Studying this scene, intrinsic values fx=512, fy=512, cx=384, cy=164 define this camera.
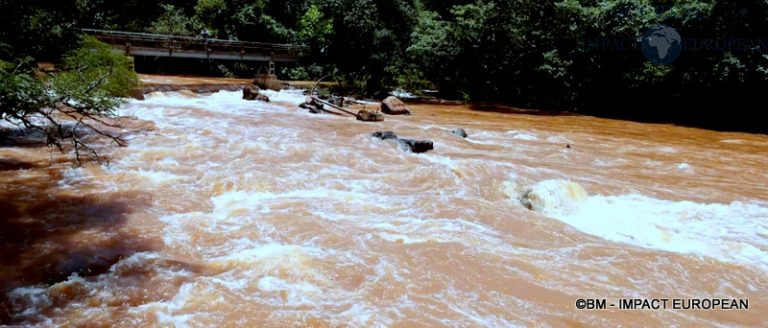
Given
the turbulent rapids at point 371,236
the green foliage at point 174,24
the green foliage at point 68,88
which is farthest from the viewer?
the green foliage at point 174,24

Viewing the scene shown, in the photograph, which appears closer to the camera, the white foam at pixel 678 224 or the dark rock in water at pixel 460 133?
the white foam at pixel 678 224

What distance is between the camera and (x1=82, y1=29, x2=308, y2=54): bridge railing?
21.1m

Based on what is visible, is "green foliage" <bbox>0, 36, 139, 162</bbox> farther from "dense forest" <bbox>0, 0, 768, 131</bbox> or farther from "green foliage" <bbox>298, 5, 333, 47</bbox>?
"green foliage" <bbox>298, 5, 333, 47</bbox>

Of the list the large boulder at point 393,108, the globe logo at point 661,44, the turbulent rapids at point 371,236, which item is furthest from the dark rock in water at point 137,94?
the globe logo at point 661,44

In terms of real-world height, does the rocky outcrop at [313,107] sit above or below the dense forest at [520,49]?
below

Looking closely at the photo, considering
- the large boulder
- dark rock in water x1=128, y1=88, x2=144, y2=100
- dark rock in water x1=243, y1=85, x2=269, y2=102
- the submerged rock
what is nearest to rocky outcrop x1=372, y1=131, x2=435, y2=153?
the submerged rock

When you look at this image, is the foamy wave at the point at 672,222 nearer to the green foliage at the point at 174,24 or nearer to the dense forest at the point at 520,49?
the dense forest at the point at 520,49

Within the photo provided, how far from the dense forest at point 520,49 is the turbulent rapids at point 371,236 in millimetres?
7613

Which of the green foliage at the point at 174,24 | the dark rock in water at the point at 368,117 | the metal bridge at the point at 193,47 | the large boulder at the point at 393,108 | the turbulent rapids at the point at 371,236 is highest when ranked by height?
the green foliage at the point at 174,24

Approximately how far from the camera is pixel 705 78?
16375 mm

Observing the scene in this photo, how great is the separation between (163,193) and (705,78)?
16671mm

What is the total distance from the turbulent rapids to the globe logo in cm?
827

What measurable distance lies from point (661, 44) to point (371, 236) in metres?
16.2

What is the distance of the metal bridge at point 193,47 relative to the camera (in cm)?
2119
